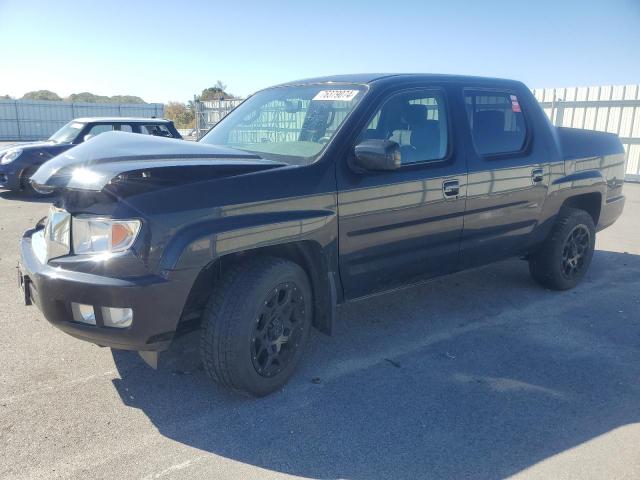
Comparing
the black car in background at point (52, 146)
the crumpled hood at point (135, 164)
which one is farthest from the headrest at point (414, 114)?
the black car in background at point (52, 146)

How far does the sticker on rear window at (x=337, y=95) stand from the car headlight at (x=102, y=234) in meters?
1.69

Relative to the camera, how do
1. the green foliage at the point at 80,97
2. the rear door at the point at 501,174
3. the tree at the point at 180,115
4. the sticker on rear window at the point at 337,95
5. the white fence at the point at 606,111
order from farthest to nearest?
the green foliage at the point at 80,97 < the tree at the point at 180,115 < the white fence at the point at 606,111 < the rear door at the point at 501,174 < the sticker on rear window at the point at 337,95

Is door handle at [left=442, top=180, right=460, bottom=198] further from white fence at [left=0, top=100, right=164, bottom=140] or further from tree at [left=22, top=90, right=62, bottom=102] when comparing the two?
tree at [left=22, top=90, right=62, bottom=102]

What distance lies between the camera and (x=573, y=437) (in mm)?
2775

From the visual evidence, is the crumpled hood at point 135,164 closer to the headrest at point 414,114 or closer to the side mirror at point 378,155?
the side mirror at point 378,155

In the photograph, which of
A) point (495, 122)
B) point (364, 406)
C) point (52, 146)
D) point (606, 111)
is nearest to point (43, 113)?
point (52, 146)

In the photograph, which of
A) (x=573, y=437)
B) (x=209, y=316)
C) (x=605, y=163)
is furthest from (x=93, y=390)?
(x=605, y=163)

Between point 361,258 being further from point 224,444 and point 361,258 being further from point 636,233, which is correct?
point 636,233

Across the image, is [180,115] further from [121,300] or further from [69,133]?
[121,300]

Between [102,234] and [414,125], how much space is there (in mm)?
2225

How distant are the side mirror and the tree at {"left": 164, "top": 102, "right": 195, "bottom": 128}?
33377 millimetres

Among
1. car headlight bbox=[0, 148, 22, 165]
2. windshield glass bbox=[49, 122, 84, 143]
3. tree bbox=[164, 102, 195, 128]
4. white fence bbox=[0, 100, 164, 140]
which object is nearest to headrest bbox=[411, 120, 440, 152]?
windshield glass bbox=[49, 122, 84, 143]

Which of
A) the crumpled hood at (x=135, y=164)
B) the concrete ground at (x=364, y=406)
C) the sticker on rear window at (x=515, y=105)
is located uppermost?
the sticker on rear window at (x=515, y=105)

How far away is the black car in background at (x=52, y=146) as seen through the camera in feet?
32.4
